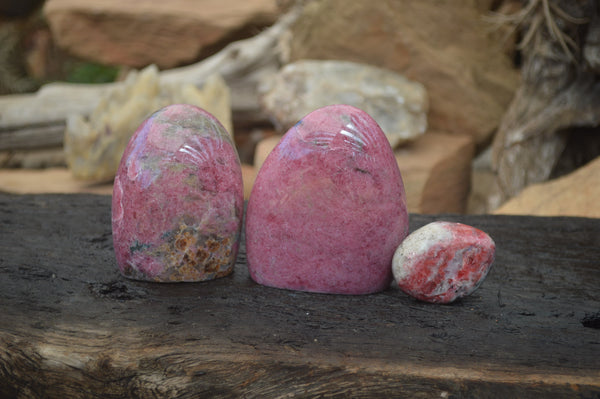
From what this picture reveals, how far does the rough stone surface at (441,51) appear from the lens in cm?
370

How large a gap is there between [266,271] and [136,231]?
368mm

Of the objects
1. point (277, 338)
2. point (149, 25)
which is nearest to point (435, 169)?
point (277, 338)

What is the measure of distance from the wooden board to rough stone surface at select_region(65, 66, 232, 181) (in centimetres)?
211

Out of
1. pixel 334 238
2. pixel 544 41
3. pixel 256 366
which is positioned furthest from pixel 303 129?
pixel 544 41

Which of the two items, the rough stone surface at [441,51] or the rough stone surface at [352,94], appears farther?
the rough stone surface at [441,51]

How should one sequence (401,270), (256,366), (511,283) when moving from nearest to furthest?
(256,366) < (401,270) < (511,283)

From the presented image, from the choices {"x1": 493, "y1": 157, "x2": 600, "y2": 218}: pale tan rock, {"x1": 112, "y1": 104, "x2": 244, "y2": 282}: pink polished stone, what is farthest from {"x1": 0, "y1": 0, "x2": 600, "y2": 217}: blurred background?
{"x1": 112, "y1": 104, "x2": 244, "y2": 282}: pink polished stone

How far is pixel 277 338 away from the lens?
1.37 metres

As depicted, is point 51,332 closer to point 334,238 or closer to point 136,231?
point 136,231

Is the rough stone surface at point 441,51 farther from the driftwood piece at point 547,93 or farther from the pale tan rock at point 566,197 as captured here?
the pale tan rock at point 566,197

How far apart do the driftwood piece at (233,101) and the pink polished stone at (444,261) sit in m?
3.31

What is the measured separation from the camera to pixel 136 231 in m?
1.65

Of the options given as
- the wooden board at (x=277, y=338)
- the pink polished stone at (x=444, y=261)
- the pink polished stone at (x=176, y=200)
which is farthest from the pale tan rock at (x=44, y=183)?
the pink polished stone at (x=444, y=261)

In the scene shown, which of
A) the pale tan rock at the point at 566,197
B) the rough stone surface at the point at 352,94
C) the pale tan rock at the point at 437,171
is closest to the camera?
the pale tan rock at the point at 566,197
